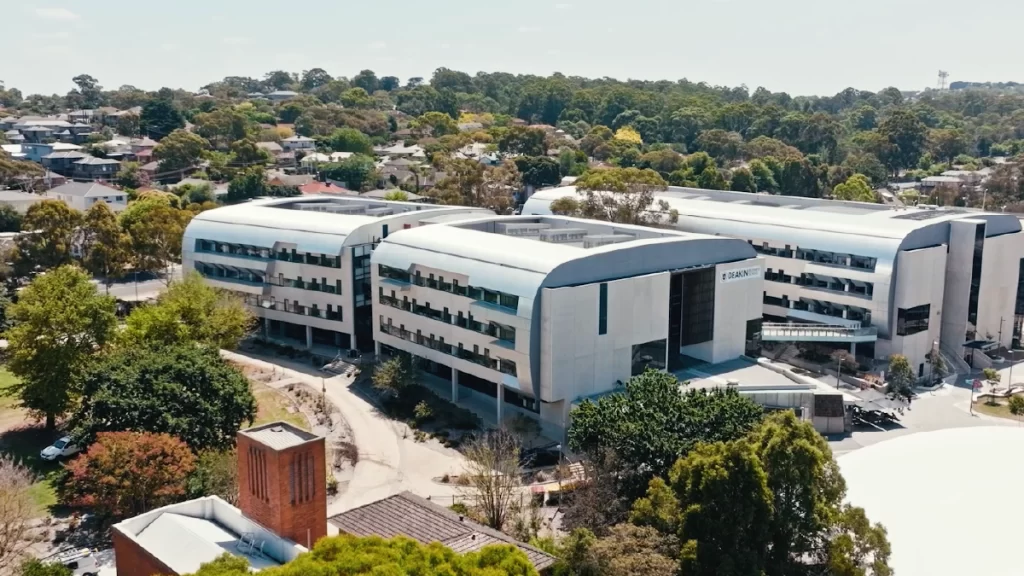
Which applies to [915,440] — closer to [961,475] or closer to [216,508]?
[961,475]

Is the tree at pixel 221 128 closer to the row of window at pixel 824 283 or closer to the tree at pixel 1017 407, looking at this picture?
the row of window at pixel 824 283

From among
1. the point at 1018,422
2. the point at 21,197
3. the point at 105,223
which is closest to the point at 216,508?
the point at 1018,422

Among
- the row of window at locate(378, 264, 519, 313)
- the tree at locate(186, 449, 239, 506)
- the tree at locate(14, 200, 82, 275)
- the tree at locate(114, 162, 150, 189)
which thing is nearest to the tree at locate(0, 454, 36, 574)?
the tree at locate(186, 449, 239, 506)

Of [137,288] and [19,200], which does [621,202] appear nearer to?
[137,288]

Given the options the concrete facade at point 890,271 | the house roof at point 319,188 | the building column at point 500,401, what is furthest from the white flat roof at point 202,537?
the house roof at point 319,188

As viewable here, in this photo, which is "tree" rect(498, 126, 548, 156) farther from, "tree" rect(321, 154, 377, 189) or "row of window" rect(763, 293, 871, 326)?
"row of window" rect(763, 293, 871, 326)

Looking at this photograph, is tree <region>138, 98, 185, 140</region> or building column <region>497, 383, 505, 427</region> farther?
tree <region>138, 98, 185, 140</region>

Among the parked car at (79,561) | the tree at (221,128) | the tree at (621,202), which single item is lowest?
the parked car at (79,561)
